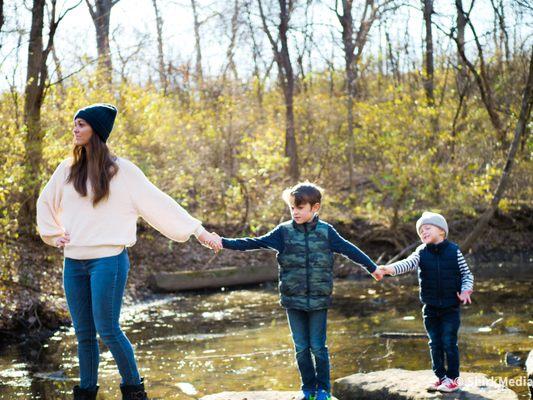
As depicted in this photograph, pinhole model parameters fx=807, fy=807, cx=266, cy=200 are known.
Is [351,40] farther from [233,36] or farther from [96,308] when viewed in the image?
Result: [96,308]

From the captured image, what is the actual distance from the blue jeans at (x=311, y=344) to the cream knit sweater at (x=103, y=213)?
3.51ft

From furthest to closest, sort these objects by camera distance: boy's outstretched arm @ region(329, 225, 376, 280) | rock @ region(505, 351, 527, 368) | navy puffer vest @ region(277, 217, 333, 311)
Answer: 1. rock @ region(505, 351, 527, 368)
2. boy's outstretched arm @ region(329, 225, 376, 280)
3. navy puffer vest @ region(277, 217, 333, 311)

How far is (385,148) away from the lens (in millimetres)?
19328

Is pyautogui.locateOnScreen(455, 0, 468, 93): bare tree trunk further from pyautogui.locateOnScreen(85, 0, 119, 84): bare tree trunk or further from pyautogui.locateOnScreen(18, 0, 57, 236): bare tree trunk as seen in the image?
pyautogui.locateOnScreen(18, 0, 57, 236): bare tree trunk

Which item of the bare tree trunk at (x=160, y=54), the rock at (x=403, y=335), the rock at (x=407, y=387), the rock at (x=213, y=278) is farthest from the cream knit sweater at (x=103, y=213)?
the bare tree trunk at (x=160, y=54)

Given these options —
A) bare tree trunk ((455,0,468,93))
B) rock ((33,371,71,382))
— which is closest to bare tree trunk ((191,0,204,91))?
bare tree trunk ((455,0,468,93))

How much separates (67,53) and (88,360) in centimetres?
1170

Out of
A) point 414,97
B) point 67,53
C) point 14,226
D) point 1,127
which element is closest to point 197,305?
point 14,226

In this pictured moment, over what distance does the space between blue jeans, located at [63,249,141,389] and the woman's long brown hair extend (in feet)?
1.31

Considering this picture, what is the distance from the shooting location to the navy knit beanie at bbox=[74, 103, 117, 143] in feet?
16.2

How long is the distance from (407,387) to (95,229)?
2.71 meters

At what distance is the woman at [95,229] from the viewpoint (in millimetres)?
4773

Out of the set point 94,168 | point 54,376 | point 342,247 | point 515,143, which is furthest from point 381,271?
point 515,143

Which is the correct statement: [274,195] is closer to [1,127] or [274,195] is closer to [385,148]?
[385,148]
